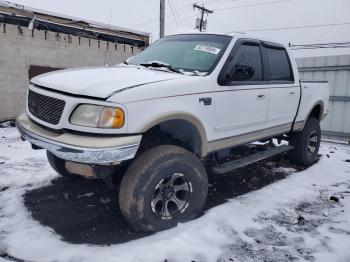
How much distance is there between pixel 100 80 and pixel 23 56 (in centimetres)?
804

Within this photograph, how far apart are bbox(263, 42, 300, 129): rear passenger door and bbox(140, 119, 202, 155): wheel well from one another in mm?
1538

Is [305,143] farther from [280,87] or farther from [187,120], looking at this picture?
[187,120]

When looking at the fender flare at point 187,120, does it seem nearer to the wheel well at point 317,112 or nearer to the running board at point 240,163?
the running board at point 240,163

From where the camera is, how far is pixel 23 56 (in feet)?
32.5

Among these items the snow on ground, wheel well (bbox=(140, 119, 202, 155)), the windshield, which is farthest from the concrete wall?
wheel well (bbox=(140, 119, 202, 155))

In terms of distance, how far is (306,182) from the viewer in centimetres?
519

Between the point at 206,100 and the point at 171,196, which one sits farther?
the point at 206,100

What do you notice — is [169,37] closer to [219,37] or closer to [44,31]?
[219,37]

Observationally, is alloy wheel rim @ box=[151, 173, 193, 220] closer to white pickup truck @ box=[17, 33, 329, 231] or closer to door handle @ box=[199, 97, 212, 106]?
white pickup truck @ box=[17, 33, 329, 231]

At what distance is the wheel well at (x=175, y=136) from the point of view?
3511mm

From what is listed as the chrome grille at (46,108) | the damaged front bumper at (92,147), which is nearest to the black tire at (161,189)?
the damaged front bumper at (92,147)

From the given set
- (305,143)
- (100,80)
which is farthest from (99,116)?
(305,143)

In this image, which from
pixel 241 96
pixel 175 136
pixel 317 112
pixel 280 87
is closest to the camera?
pixel 175 136

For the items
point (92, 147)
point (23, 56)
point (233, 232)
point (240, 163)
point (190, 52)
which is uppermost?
point (23, 56)
